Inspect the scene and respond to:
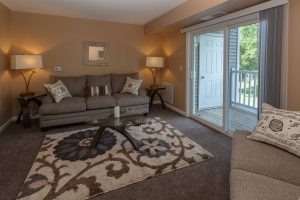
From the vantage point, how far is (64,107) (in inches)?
142

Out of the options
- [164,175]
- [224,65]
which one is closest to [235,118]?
[224,65]

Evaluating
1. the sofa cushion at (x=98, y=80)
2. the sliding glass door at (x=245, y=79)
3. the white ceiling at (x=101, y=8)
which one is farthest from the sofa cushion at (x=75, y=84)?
the sliding glass door at (x=245, y=79)

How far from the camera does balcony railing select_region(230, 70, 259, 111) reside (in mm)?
4430

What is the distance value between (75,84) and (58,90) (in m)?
0.54

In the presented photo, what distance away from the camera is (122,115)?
10.2 ft

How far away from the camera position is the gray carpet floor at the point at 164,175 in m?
1.87

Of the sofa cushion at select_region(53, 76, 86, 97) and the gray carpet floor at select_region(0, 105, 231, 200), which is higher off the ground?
the sofa cushion at select_region(53, 76, 86, 97)

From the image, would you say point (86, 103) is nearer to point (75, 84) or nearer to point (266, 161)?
point (75, 84)

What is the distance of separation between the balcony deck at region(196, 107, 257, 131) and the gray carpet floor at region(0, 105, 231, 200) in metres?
0.72

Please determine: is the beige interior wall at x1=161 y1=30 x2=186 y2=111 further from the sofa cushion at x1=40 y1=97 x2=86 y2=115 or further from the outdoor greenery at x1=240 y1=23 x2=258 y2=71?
the sofa cushion at x1=40 y1=97 x2=86 y2=115

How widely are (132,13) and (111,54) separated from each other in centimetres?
128

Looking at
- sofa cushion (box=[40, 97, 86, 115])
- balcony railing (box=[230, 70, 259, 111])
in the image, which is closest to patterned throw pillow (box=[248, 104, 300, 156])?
balcony railing (box=[230, 70, 259, 111])

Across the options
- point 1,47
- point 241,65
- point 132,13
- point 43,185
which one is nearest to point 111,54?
point 132,13

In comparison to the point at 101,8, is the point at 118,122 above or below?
below
